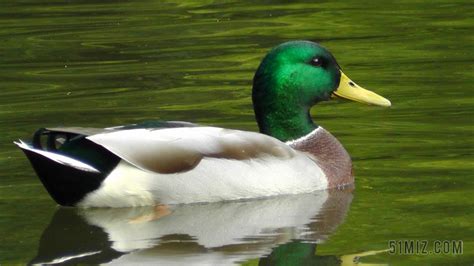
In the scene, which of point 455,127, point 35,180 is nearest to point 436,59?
point 455,127

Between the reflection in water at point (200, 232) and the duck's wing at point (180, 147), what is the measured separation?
28 cm

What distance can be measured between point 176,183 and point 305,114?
1.18 meters

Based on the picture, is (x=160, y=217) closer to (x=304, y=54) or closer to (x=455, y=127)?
(x=304, y=54)

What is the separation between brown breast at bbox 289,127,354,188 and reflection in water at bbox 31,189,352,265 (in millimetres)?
107

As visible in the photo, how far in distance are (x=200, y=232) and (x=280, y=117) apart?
Answer: 1.48 m

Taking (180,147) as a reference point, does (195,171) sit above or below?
below

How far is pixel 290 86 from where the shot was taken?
34.3 ft

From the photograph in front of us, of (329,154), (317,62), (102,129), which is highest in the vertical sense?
(317,62)

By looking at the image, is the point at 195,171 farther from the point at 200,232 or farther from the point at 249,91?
the point at 249,91

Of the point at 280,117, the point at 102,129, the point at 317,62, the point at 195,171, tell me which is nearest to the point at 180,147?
the point at 195,171

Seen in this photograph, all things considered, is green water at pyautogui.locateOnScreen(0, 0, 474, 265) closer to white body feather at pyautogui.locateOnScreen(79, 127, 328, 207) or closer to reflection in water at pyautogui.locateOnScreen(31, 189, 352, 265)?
reflection in water at pyautogui.locateOnScreen(31, 189, 352, 265)

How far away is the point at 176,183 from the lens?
9797 mm

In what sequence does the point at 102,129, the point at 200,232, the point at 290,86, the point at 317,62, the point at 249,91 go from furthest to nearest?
the point at 249,91
the point at 317,62
the point at 290,86
the point at 102,129
the point at 200,232

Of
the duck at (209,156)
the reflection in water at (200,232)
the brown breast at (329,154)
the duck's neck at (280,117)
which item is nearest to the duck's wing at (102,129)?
the duck at (209,156)
